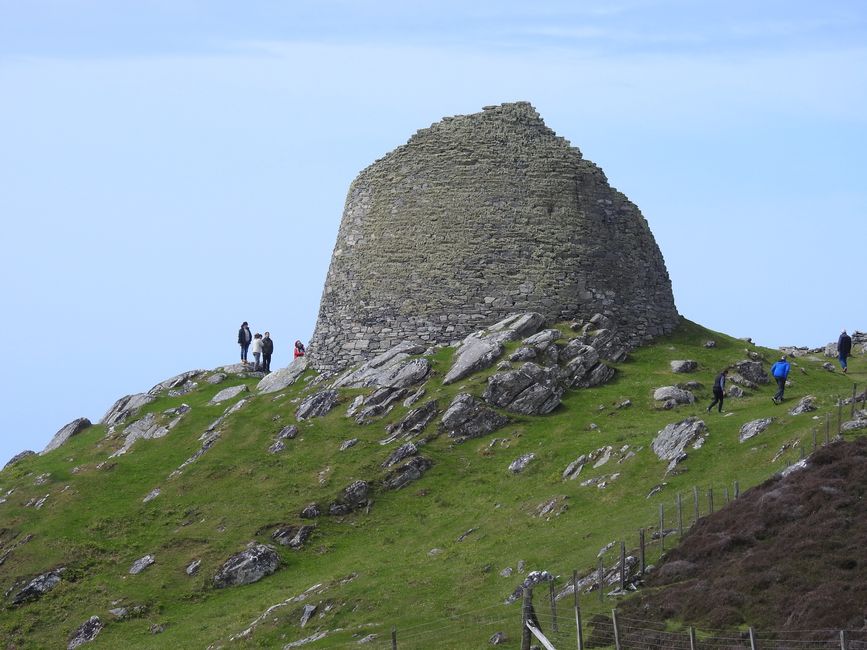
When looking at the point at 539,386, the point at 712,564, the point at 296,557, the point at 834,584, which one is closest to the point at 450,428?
the point at 539,386

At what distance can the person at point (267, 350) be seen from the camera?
192 ft

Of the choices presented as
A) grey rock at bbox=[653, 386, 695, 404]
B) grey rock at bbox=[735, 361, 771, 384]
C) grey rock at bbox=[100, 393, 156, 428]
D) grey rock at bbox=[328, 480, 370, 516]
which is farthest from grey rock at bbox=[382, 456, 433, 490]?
grey rock at bbox=[100, 393, 156, 428]

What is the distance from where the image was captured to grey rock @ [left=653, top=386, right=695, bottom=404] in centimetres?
4431

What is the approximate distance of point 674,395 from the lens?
1753 inches

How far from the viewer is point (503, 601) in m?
30.4

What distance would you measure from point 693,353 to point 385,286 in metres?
12.5

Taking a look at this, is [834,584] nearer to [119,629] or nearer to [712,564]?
[712,564]

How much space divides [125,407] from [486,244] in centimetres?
1741

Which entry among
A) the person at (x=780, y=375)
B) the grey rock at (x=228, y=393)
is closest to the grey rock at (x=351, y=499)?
the person at (x=780, y=375)

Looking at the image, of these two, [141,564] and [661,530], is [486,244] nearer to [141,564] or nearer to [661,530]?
[141,564]

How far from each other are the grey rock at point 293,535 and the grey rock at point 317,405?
854 centimetres

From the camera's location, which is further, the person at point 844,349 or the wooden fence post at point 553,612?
the person at point 844,349

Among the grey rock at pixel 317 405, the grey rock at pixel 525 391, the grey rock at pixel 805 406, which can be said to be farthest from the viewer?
the grey rock at pixel 317 405

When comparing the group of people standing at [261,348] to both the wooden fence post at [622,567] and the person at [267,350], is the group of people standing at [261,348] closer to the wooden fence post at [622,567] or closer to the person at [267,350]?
the person at [267,350]
